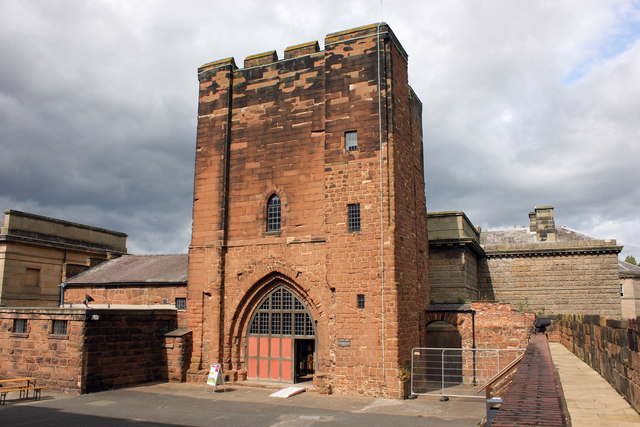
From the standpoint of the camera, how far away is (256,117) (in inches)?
744

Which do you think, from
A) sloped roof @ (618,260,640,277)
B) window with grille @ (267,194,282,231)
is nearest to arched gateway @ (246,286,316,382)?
window with grille @ (267,194,282,231)

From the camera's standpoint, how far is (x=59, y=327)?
16500 millimetres

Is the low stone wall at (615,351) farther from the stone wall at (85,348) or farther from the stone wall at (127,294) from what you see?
the stone wall at (127,294)

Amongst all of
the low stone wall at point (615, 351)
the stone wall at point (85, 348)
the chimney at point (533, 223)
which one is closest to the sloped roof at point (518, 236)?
the chimney at point (533, 223)

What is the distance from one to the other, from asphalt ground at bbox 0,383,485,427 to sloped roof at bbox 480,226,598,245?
1639cm

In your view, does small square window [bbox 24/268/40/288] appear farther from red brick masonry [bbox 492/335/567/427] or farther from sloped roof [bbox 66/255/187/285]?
red brick masonry [bbox 492/335/567/427]

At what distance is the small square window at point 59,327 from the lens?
16.4m

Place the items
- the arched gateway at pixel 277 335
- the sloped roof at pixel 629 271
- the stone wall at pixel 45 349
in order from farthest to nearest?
the sloped roof at pixel 629 271 < the arched gateway at pixel 277 335 < the stone wall at pixel 45 349

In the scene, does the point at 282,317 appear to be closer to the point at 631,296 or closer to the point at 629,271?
the point at 631,296

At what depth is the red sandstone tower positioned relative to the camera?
51.2ft

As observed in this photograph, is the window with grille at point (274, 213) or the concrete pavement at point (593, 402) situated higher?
the window with grille at point (274, 213)

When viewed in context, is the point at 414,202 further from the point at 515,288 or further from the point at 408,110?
the point at 515,288

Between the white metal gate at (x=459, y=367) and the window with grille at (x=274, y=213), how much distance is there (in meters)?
6.54

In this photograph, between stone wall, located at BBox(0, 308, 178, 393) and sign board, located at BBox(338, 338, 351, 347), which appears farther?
stone wall, located at BBox(0, 308, 178, 393)
